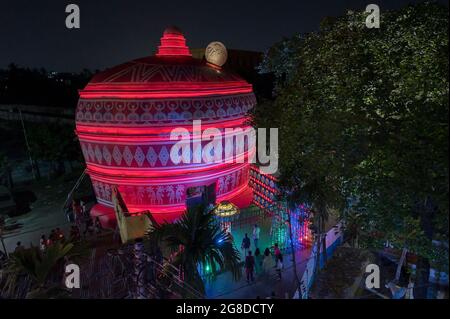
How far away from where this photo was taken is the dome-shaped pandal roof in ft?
44.9

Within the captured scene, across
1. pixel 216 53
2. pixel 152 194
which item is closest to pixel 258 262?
pixel 152 194

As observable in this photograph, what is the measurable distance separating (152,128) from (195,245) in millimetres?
6908

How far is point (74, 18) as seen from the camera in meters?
9.73

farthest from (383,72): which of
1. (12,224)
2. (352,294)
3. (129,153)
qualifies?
(12,224)

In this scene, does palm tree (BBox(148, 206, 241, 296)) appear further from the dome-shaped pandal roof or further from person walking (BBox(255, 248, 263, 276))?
the dome-shaped pandal roof

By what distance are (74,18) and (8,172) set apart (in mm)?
17453

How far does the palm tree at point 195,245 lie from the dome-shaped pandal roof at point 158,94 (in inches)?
256

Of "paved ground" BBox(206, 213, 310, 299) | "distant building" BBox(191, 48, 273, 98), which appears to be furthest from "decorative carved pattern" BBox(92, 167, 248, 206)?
"distant building" BBox(191, 48, 273, 98)

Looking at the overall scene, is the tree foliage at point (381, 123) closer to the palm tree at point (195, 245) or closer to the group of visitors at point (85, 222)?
the palm tree at point (195, 245)

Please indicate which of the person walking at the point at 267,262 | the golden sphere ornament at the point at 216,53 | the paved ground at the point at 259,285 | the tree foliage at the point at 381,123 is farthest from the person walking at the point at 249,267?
the golden sphere ornament at the point at 216,53

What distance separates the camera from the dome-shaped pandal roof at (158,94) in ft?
44.9
